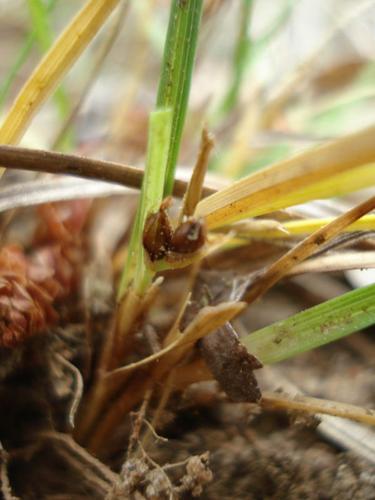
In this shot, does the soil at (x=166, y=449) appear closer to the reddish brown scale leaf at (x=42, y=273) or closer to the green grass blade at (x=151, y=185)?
the reddish brown scale leaf at (x=42, y=273)

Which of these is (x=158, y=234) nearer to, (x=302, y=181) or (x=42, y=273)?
(x=302, y=181)

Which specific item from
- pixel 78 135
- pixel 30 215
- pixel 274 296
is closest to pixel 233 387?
pixel 274 296

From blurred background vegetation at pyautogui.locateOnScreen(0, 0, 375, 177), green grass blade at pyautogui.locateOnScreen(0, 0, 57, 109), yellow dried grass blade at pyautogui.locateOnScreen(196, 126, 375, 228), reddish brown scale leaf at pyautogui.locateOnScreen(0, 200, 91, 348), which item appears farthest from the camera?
blurred background vegetation at pyautogui.locateOnScreen(0, 0, 375, 177)

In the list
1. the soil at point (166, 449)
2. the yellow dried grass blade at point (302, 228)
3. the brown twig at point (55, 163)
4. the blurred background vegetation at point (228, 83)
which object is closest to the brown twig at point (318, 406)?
the soil at point (166, 449)

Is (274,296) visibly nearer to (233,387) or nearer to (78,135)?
(233,387)

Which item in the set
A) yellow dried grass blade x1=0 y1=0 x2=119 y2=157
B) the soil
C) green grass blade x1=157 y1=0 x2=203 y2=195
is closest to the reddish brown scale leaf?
the soil

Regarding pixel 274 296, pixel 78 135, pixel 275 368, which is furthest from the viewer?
pixel 78 135

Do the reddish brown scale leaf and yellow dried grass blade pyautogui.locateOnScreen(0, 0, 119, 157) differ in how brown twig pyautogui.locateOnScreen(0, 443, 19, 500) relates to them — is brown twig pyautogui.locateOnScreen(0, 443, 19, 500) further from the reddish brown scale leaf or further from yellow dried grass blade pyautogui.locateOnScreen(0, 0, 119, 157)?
yellow dried grass blade pyautogui.locateOnScreen(0, 0, 119, 157)
